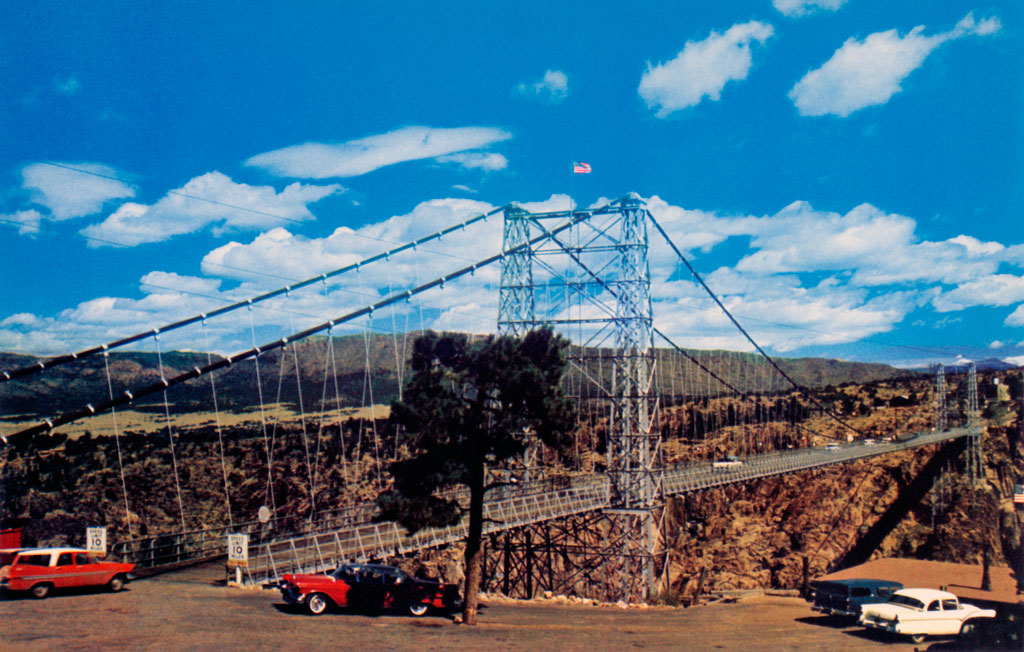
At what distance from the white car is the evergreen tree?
7972 millimetres

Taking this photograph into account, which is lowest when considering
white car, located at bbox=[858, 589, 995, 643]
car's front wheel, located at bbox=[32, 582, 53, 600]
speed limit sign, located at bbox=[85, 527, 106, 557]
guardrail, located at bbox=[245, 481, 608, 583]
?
white car, located at bbox=[858, 589, 995, 643]

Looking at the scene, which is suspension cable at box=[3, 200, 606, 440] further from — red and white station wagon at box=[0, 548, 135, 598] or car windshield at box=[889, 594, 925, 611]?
car windshield at box=[889, 594, 925, 611]

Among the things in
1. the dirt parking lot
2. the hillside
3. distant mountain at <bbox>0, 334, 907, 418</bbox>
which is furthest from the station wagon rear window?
the hillside

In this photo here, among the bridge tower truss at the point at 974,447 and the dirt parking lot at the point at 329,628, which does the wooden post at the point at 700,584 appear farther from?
the bridge tower truss at the point at 974,447

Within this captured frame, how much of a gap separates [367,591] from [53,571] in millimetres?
6300

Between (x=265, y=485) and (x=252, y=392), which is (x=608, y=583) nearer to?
(x=265, y=485)

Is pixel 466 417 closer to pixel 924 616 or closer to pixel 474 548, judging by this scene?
pixel 474 548

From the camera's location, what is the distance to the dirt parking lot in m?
12.9

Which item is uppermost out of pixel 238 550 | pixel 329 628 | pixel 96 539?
pixel 96 539

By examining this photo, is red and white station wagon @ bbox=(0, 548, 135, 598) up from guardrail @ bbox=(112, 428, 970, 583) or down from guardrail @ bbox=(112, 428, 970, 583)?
up

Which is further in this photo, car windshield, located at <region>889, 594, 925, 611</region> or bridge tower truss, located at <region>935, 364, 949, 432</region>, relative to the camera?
bridge tower truss, located at <region>935, 364, 949, 432</region>

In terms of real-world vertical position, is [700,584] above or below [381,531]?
below

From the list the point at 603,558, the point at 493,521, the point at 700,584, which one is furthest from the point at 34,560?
the point at 700,584

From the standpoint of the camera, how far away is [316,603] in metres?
15.8
